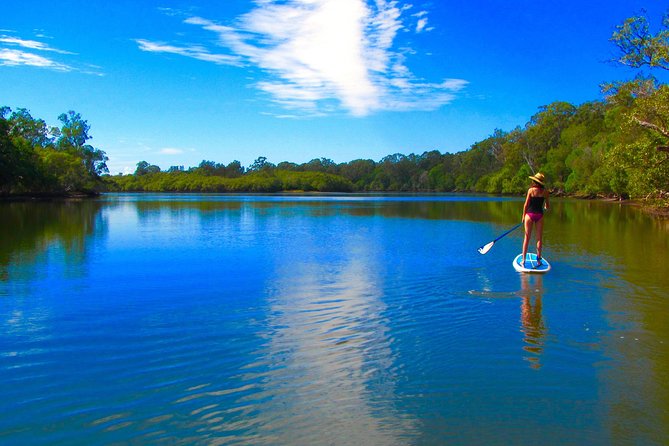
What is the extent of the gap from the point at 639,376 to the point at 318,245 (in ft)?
38.5

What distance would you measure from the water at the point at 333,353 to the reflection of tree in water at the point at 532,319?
38mm

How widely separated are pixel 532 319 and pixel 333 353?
10.1ft

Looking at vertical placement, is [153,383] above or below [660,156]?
below

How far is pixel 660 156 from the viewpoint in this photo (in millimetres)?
19328

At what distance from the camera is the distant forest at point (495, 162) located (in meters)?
19.7

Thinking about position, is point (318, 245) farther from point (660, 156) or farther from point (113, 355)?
point (660, 156)

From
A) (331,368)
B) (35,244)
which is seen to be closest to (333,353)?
(331,368)

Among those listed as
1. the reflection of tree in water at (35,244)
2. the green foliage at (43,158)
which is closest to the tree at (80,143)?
the green foliage at (43,158)

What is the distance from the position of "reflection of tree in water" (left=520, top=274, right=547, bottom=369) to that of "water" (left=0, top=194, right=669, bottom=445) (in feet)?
0.12

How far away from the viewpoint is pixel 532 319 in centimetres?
723

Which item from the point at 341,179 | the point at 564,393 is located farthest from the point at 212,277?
the point at 341,179

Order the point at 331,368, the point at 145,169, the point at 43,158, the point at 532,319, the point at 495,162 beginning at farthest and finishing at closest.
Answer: the point at 145,169 → the point at 495,162 → the point at 43,158 → the point at 532,319 → the point at 331,368

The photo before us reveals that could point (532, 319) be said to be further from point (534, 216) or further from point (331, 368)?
point (534, 216)

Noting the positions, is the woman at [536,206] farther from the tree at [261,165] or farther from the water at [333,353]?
the tree at [261,165]
